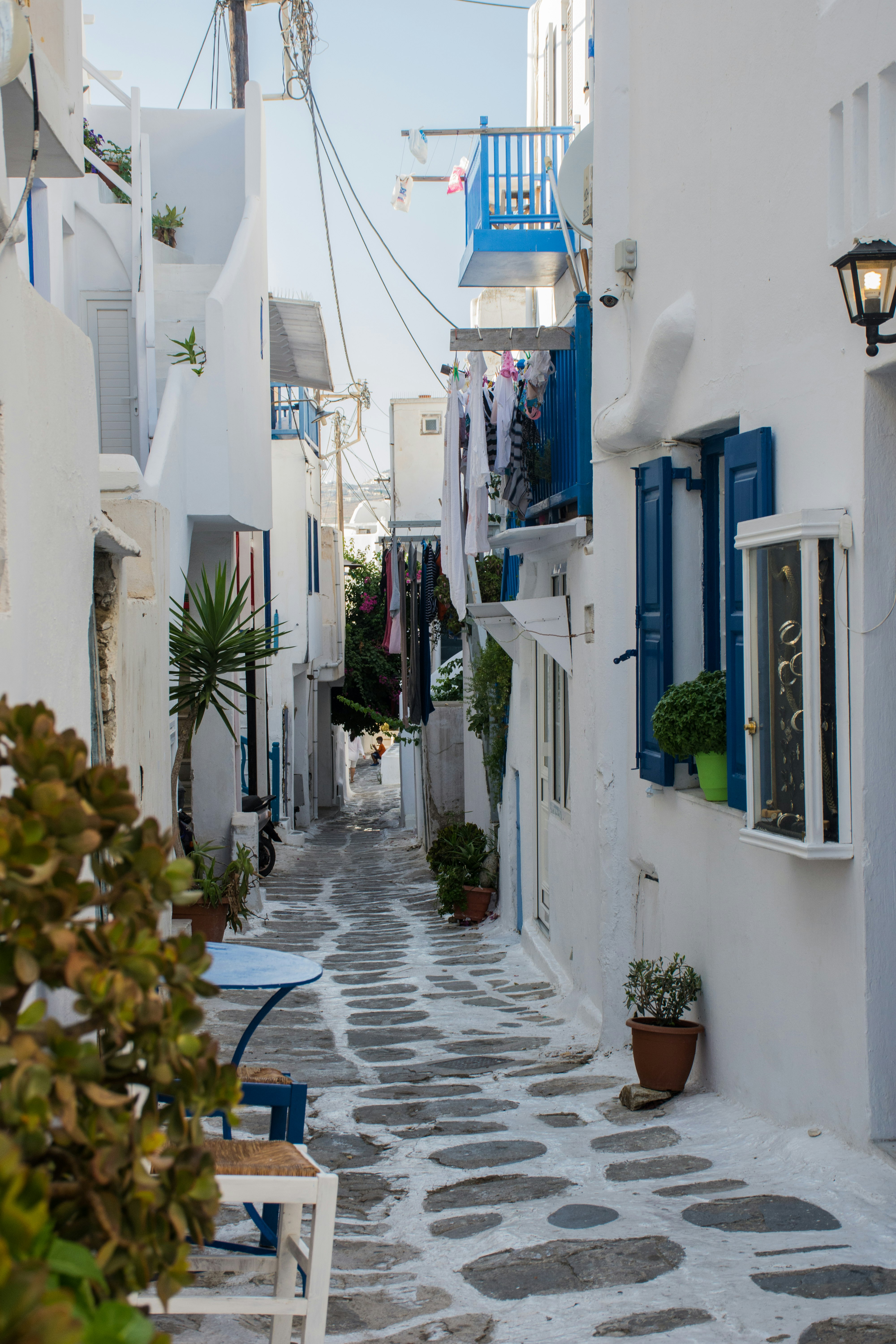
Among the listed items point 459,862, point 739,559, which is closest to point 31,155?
point 739,559

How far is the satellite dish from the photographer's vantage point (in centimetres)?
859

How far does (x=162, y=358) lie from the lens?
12.9 metres

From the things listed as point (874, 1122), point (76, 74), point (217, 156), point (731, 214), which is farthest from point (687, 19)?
point (217, 156)

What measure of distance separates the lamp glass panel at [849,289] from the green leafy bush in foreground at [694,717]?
2064 mm

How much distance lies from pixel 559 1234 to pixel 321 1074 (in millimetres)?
2896

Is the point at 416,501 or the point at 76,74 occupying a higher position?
the point at 416,501

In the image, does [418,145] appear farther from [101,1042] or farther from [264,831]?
[101,1042]

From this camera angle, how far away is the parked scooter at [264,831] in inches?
593

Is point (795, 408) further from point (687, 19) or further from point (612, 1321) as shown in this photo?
point (612, 1321)

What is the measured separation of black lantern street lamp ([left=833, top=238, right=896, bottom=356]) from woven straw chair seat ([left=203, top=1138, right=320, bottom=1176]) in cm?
326

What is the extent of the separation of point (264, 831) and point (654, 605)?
470 inches

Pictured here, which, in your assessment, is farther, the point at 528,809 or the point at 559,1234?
the point at 528,809

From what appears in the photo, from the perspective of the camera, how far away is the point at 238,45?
19484 millimetres

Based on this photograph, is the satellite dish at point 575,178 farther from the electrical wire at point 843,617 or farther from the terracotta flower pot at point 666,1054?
the terracotta flower pot at point 666,1054
